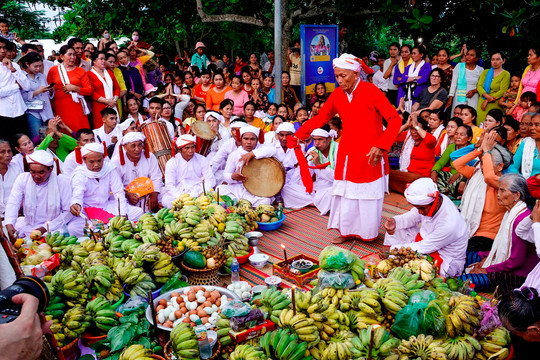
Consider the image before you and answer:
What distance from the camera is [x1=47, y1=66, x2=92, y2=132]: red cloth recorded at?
7.45m

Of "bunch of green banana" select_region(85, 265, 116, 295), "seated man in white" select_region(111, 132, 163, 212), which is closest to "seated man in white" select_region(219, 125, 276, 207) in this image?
"seated man in white" select_region(111, 132, 163, 212)

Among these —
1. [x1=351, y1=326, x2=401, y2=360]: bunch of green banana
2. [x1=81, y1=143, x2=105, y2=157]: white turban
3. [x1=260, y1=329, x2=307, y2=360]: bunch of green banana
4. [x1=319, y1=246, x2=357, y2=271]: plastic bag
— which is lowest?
[x1=351, y1=326, x2=401, y2=360]: bunch of green banana

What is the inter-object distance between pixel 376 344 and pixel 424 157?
447cm

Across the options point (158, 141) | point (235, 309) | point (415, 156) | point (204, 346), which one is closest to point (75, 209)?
point (158, 141)

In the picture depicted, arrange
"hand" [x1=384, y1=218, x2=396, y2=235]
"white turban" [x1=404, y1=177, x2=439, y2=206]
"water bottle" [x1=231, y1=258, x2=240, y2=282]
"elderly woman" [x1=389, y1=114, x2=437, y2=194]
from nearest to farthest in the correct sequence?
"white turban" [x1=404, y1=177, x2=439, y2=206]
"water bottle" [x1=231, y1=258, x2=240, y2=282]
"hand" [x1=384, y1=218, x2=396, y2=235]
"elderly woman" [x1=389, y1=114, x2=437, y2=194]

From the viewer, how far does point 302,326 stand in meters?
2.84

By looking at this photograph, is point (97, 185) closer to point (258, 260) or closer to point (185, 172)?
point (185, 172)

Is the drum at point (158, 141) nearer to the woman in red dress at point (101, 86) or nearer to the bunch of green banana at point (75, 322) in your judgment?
the woman in red dress at point (101, 86)

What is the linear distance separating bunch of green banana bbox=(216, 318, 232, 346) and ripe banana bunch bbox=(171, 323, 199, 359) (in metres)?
0.21

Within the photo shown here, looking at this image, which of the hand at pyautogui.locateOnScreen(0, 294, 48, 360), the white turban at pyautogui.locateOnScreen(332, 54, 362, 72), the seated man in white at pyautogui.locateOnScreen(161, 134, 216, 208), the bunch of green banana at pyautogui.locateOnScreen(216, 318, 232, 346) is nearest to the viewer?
the hand at pyautogui.locateOnScreen(0, 294, 48, 360)

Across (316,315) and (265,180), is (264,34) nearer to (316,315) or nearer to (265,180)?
(265,180)

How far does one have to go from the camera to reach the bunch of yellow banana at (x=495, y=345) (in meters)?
2.82

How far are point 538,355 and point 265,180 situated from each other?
409cm

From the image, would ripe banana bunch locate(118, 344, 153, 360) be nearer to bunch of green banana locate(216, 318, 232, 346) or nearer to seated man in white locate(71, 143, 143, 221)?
bunch of green banana locate(216, 318, 232, 346)
